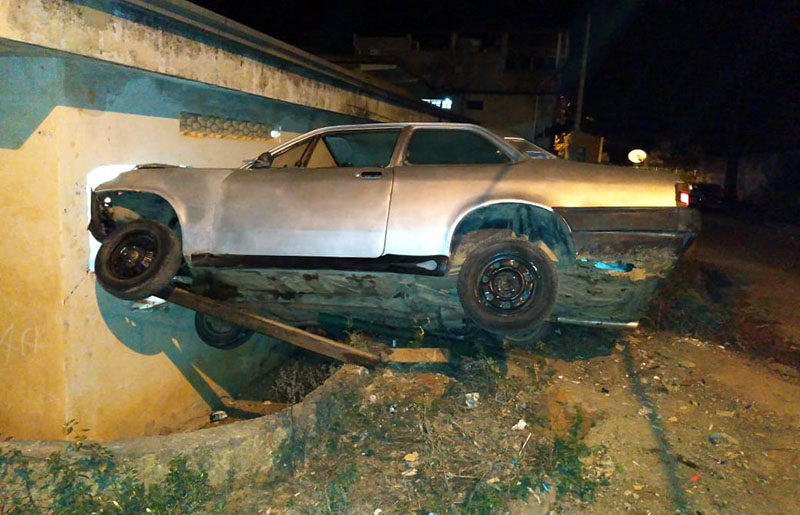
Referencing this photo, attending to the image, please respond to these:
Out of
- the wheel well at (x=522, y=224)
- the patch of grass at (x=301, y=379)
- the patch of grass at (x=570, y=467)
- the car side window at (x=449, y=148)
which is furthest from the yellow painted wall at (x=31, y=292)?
the patch of grass at (x=570, y=467)

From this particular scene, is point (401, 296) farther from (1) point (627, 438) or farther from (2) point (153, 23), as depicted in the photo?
(2) point (153, 23)

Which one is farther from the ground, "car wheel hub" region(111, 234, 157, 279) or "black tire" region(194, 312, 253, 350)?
"car wheel hub" region(111, 234, 157, 279)

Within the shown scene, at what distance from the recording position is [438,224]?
3967 mm

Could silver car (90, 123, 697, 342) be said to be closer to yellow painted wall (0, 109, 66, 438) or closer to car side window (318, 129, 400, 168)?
car side window (318, 129, 400, 168)

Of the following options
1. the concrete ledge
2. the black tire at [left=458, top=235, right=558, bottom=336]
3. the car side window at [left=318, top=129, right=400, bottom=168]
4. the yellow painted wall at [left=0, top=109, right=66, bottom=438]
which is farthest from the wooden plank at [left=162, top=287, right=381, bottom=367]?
the car side window at [left=318, top=129, right=400, bottom=168]

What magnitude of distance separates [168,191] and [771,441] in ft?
16.1

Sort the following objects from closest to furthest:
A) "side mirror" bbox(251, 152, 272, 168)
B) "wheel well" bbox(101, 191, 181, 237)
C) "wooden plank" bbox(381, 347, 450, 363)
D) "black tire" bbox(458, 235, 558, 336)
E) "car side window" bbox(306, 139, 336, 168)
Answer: "black tire" bbox(458, 235, 558, 336)
"side mirror" bbox(251, 152, 272, 168)
"wheel well" bbox(101, 191, 181, 237)
"wooden plank" bbox(381, 347, 450, 363)
"car side window" bbox(306, 139, 336, 168)

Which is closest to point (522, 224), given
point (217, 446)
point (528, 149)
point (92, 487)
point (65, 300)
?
point (528, 149)

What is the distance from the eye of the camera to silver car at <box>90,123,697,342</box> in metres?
3.88

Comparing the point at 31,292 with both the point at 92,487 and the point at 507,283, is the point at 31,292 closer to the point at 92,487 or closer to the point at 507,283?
the point at 92,487

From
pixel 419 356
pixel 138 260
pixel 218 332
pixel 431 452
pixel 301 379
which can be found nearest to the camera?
pixel 431 452

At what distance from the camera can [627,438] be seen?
392 cm

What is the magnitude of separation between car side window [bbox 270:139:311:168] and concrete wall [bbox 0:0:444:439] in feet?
4.02

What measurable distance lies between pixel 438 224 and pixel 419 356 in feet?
4.41
